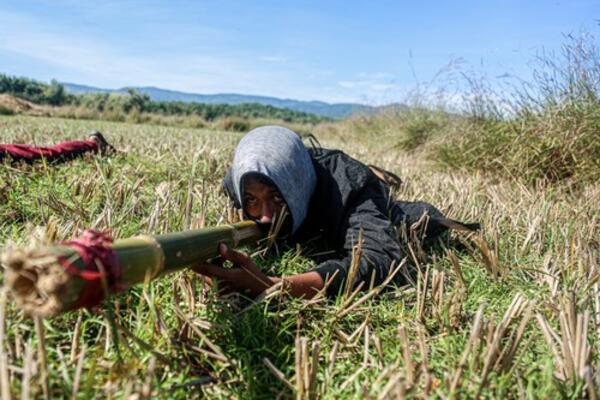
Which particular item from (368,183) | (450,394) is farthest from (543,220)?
(450,394)

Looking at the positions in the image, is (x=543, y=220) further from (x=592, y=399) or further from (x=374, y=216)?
(x=592, y=399)

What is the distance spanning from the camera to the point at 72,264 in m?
0.92

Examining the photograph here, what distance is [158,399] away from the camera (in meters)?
1.07

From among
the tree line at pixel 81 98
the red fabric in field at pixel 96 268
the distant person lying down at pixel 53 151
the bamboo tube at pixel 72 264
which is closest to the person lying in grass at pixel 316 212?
the bamboo tube at pixel 72 264

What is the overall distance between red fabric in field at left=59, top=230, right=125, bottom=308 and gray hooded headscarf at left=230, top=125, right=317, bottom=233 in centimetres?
100

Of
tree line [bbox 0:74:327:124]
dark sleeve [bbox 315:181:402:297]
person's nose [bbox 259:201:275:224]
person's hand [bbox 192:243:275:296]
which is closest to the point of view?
person's hand [bbox 192:243:275:296]

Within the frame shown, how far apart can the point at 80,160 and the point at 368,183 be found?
2308mm

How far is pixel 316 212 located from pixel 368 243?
39cm

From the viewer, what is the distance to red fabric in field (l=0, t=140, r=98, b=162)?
10.2 ft

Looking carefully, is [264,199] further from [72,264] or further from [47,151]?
[47,151]

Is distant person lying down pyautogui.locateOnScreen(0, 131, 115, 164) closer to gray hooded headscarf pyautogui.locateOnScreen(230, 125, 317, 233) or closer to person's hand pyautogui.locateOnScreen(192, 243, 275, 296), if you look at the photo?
gray hooded headscarf pyautogui.locateOnScreen(230, 125, 317, 233)

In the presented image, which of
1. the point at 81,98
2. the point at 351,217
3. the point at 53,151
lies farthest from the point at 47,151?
the point at 81,98

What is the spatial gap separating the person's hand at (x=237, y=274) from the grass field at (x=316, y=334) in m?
0.06

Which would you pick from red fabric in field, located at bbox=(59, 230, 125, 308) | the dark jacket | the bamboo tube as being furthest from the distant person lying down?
red fabric in field, located at bbox=(59, 230, 125, 308)
